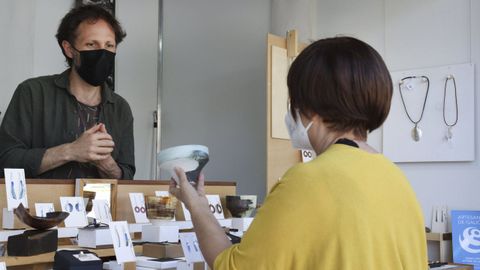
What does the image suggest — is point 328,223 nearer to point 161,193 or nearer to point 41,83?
point 161,193

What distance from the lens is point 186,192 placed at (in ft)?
4.16

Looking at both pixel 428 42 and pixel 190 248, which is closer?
pixel 190 248

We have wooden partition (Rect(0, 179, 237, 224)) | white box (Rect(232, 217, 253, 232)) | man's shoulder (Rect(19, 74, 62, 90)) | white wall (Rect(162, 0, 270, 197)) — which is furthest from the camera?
white wall (Rect(162, 0, 270, 197))

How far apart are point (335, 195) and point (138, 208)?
3.36 ft

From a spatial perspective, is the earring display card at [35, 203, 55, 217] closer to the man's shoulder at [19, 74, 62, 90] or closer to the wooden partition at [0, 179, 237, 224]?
the wooden partition at [0, 179, 237, 224]

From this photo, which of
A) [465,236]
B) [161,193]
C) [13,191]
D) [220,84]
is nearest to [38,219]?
[13,191]

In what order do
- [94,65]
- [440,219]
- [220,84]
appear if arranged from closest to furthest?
1. [94,65]
2. [440,219]
3. [220,84]

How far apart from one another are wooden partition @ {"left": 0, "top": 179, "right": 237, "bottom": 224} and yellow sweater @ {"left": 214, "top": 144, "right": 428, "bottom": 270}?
0.83m

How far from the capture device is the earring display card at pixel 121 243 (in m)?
1.42

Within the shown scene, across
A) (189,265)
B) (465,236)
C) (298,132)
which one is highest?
(298,132)

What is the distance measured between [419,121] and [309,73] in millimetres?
3148

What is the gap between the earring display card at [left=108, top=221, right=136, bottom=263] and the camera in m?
1.42

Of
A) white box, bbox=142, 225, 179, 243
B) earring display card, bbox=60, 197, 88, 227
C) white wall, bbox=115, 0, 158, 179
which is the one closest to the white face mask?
white box, bbox=142, 225, 179, 243

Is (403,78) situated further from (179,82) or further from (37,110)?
(37,110)
